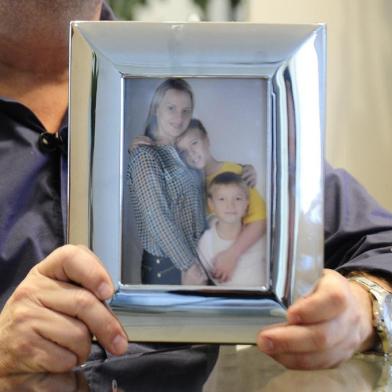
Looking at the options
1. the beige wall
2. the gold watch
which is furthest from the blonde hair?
the beige wall

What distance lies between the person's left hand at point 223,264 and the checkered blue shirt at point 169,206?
0.02m

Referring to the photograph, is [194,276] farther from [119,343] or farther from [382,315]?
[382,315]

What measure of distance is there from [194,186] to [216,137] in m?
0.05

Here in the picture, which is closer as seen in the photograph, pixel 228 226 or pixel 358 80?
pixel 228 226

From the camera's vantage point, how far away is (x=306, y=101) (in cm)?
62

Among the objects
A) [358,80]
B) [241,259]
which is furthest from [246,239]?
[358,80]

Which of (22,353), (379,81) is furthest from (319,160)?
(379,81)

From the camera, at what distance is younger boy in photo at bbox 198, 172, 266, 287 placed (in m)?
0.60

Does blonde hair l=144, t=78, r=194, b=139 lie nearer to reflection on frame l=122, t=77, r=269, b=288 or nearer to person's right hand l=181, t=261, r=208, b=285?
reflection on frame l=122, t=77, r=269, b=288

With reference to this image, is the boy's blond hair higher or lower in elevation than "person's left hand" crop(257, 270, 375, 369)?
higher

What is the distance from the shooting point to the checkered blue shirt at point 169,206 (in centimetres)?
60

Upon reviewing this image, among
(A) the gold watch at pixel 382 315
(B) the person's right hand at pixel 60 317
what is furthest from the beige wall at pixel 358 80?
(B) the person's right hand at pixel 60 317

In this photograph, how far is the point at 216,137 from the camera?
2.00ft

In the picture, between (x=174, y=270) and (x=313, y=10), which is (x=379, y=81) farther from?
(x=174, y=270)
